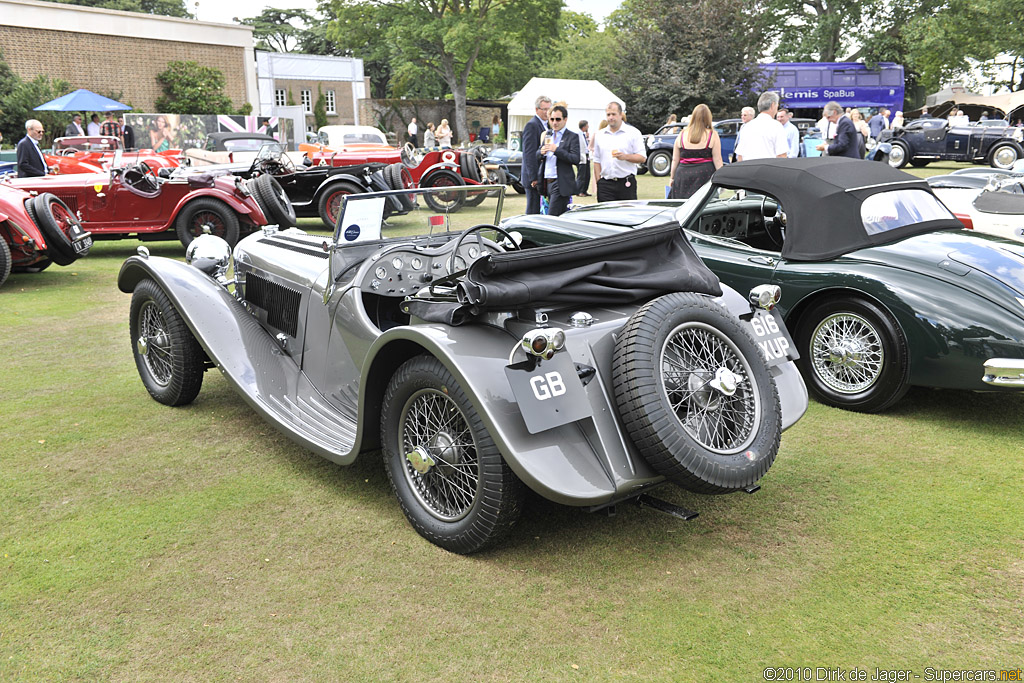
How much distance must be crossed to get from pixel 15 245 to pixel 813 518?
27.9 ft

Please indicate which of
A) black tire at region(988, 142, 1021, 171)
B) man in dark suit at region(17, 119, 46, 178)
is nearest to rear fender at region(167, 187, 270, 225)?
man in dark suit at region(17, 119, 46, 178)

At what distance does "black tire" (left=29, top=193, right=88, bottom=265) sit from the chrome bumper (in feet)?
28.2

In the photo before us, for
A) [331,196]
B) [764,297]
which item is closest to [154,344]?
[764,297]

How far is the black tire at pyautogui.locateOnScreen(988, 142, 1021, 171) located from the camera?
21.3 metres

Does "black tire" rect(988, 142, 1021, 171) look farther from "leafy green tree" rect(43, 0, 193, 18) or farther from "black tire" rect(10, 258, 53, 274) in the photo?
"leafy green tree" rect(43, 0, 193, 18)

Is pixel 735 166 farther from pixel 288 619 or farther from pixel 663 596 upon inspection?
pixel 288 619

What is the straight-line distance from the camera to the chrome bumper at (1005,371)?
407cm

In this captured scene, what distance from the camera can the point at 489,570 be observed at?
2996mm

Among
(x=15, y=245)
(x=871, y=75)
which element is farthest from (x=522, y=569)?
(x=871, y=75)

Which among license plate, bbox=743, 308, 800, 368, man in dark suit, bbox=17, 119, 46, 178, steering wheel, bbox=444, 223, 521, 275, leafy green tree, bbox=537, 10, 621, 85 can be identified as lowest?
license plate, bbox=743, 308, 800, 368

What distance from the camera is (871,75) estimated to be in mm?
37062

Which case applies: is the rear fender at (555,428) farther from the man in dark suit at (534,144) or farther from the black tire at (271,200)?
the black tire at (271,200)

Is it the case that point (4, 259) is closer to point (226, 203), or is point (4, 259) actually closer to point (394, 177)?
point (226, 203)

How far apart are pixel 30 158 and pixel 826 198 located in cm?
1106
